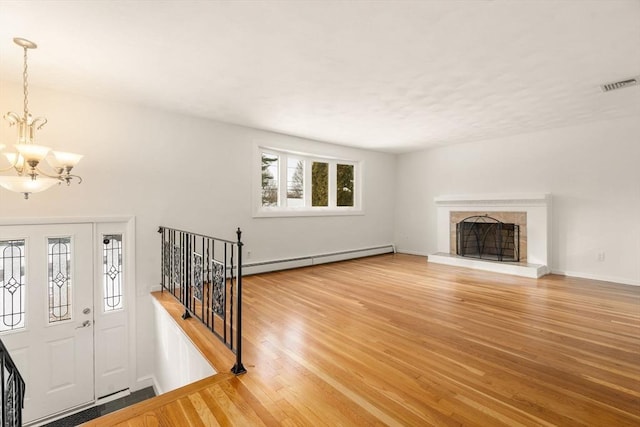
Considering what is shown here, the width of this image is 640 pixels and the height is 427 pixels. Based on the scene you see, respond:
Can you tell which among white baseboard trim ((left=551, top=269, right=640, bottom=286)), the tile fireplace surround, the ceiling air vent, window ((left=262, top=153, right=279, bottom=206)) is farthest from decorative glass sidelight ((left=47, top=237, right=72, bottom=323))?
white baseboard trim ((left=551, top=269, right=640, bottom=286))

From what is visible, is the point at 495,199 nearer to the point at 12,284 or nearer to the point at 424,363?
the point at 424,363

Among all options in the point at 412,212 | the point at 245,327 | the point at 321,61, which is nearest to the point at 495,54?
the point at 321,61

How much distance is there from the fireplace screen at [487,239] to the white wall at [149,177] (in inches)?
137

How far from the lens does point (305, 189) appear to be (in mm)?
6074

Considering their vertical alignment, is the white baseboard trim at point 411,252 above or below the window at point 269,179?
below

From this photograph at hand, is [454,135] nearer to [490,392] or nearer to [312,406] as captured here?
[490,392]

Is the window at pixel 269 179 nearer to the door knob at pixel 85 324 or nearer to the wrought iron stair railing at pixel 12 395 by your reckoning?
the door knob at pixel 85 324

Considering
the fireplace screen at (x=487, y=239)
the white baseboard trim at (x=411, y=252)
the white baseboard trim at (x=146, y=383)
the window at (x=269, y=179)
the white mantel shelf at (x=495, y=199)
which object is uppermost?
the window at (x=269, y=179)

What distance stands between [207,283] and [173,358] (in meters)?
1.06

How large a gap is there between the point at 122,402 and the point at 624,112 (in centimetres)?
791

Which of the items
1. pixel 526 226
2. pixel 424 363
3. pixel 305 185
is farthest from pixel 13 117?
pixel 526 226

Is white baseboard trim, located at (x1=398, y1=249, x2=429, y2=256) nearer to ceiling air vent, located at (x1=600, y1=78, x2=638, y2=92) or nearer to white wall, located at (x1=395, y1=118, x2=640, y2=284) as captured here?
white wall, located at (x1=395, y1=118, x2=640, y2=284)

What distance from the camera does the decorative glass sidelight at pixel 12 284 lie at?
315 cm

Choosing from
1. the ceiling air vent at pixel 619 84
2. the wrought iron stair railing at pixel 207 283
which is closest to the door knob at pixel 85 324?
the wrought iron stair railing at pixel 207 283
